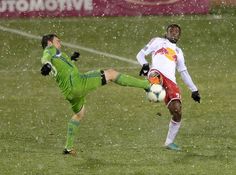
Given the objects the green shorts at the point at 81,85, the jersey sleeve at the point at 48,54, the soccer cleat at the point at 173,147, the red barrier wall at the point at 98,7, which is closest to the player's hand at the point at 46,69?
the jersey sleeve at the point at 48,54

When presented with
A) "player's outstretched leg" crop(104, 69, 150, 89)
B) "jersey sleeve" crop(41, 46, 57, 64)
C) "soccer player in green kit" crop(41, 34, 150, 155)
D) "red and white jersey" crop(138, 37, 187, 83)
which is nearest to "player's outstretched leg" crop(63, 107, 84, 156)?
"soccer player in green kit" crop(41, 34, 150, 155)

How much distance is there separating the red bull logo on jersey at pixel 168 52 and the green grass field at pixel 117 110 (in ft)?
5.63

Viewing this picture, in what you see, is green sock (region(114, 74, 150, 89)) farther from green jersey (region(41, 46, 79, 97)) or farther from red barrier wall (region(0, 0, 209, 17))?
red barrier wall (region(0, 0, 209, 17))

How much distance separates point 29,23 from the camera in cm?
3141

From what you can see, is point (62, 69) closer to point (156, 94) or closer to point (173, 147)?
point (156, 94)

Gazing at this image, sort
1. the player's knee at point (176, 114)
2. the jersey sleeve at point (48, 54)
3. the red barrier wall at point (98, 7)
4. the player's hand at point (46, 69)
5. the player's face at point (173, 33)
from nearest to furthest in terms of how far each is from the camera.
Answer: the player's hand at point (46, 69)
the jersey sleeve at point (48, 54)
the player's knee at point (176, 114)
the player's face at point (173, 33)
the red barrier wall at point (98, 7)

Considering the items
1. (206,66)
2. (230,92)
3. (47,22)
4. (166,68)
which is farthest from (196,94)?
(47,22)

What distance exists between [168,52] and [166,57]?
0.12 m

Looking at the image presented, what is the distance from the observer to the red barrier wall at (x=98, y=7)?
1215 inches

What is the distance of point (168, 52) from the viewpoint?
16938 mm

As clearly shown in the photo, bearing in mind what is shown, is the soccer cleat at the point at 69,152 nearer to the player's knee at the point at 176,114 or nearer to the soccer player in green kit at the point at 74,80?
the soccer player in green kit at the point at 74,80

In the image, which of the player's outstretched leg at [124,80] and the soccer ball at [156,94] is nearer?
the soccer ball at [156,94]

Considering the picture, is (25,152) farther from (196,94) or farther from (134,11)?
(134,11)

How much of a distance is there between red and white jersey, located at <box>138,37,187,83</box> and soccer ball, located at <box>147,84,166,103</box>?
0.67 metres
